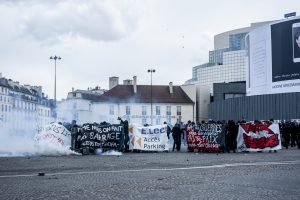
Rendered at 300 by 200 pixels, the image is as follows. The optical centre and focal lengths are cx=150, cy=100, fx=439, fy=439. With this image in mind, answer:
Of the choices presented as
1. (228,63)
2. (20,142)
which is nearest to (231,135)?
(20,142)

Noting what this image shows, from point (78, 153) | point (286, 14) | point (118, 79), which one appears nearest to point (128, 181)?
point (78, 153)

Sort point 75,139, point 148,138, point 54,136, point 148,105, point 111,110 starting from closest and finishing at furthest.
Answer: point 54,136, point 75,139, point 148,138, point 111,110, point 148,105

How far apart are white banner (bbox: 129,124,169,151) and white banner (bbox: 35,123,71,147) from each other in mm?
4018

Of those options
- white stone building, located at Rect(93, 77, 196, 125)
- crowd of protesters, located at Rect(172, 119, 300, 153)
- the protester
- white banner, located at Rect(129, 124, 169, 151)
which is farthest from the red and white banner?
white stone building, located at Rect(93, 77, 196, 125)

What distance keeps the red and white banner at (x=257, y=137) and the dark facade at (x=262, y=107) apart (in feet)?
105

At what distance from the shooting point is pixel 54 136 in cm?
2155

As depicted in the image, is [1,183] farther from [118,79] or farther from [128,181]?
[118,79]

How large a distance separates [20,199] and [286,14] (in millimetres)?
67124

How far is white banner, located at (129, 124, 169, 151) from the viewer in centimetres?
2448

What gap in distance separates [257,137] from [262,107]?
36.8m

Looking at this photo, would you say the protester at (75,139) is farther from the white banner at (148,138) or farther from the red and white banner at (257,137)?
the red and white banner at (257,137)

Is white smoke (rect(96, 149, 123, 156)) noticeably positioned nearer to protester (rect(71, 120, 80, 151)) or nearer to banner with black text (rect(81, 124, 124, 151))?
banner with black text (rect(81, 124, 124, 151))

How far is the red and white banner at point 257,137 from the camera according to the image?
23672 mm

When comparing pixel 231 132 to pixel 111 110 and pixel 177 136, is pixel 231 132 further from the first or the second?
pixel 111 110
